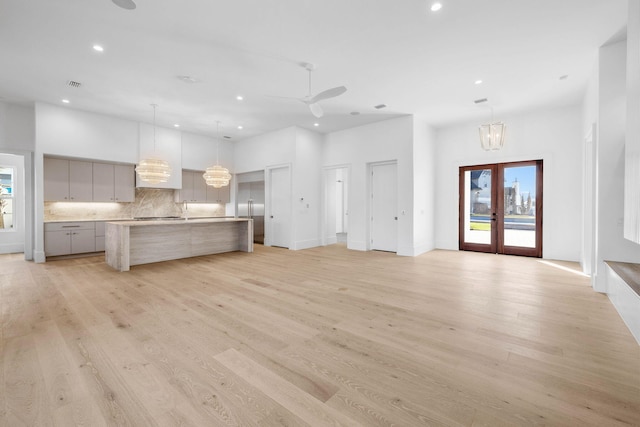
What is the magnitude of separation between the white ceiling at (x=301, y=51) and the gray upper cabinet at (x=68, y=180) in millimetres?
1397

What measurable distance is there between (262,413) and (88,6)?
4330 mm

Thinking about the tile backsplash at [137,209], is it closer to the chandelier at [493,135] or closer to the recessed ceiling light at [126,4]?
the recessed ceiling light at [126,4]

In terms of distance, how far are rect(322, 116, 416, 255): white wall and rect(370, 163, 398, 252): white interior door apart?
0.22 metres

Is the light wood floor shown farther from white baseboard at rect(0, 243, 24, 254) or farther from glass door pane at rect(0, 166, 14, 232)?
glass door pane at rect(0, 166, 14, 232)

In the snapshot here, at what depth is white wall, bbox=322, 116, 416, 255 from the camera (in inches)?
265

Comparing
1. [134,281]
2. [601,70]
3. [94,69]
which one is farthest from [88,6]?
[601,70]

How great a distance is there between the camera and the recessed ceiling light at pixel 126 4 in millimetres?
2941

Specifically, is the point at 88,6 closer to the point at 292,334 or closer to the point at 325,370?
the point at 292,334

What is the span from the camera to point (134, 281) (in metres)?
4.39

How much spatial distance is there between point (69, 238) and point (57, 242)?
0.72 feet

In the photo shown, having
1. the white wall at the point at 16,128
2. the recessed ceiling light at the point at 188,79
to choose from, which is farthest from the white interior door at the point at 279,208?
the white wall at the point at 16,128

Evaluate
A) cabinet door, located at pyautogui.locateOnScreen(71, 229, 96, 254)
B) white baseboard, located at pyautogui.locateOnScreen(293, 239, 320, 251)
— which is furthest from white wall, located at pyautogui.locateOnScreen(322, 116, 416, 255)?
cabinet door, located at pyautogui.locateOnScreen(71, 229, 96, 254)

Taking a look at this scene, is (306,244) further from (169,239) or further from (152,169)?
(152,169)

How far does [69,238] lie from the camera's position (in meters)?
6.46
